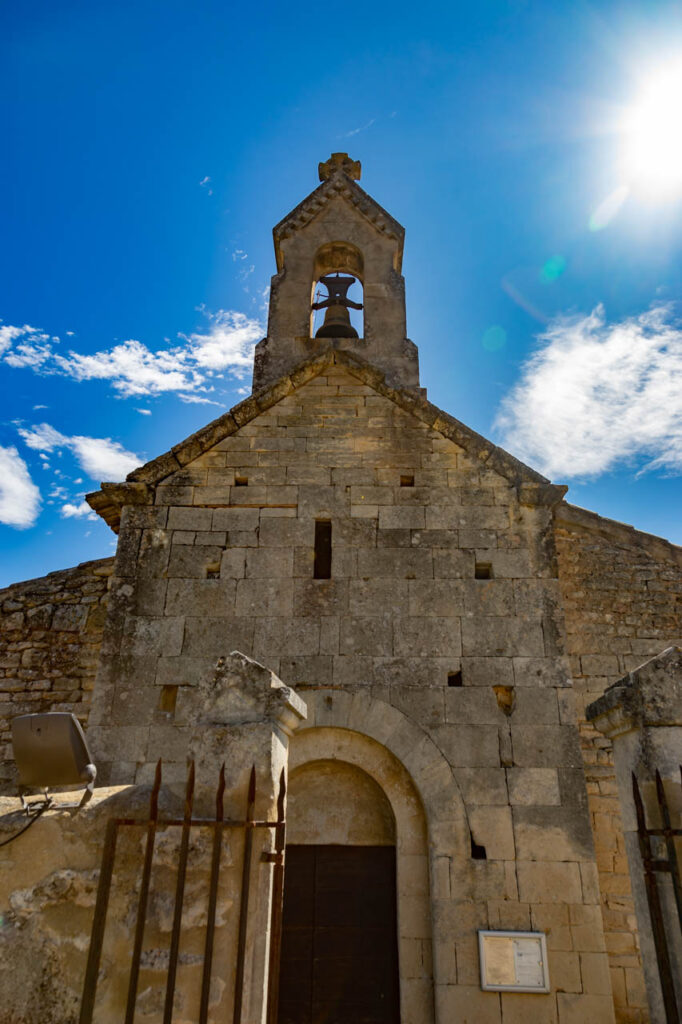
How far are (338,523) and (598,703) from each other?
364cm

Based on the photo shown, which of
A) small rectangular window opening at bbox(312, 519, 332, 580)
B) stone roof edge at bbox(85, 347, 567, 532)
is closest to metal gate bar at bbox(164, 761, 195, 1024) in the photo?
small rectangular window opening at bbox(312, 519, 332, 580)

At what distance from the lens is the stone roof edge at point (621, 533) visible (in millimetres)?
8219

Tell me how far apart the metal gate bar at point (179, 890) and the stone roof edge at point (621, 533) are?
19.6 ft

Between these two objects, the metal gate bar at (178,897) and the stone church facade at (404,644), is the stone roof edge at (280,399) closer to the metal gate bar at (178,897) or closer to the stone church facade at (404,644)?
the stone church facade at (404,644)

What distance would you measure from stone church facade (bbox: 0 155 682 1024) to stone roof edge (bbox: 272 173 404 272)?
9.15 ft

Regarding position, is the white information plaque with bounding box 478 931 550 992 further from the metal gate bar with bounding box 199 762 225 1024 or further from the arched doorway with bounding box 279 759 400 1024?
the metal gate bar with bounding box 199 762 225 1024

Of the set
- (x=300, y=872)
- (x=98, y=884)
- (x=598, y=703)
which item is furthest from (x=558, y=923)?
(x=98, y=884)

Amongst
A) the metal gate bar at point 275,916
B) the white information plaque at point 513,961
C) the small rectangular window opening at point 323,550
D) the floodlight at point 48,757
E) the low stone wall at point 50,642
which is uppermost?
the small rectangular window opening at point 323,550

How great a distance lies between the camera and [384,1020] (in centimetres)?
561

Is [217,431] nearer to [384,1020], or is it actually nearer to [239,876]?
[239,876]

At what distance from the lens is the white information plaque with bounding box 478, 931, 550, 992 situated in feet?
18.0

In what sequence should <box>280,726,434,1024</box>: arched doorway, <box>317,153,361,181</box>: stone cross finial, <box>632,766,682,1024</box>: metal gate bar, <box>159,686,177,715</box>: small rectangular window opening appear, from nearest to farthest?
<box>632,766,682,1024</box>: metal gate bar < <box>280,726,434,1024</box>: arched doorway < <box>159,686,177,715</box>: small rectangular window opening < <box>317,153,361,181</box>: stone cross finial

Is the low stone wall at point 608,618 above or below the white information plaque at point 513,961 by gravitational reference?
above

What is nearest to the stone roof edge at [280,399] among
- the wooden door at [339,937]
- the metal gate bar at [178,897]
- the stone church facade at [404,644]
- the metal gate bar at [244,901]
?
the stone church facade at [404,644]
